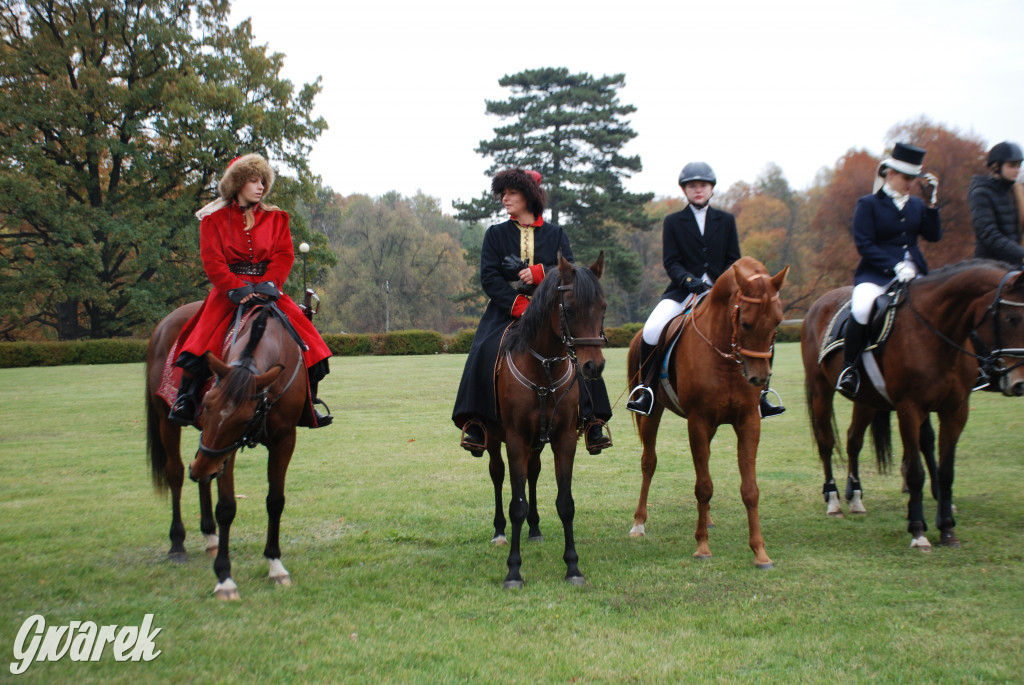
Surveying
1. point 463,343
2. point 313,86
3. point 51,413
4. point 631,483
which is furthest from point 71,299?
point 631,483

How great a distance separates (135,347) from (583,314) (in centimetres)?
3883

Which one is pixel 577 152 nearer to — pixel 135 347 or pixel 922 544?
pixel 135 347

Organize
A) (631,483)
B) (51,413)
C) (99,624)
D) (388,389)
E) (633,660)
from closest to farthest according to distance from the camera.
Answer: (633,660) → (99,624) → (631,483) → (51,413) → (388,389)

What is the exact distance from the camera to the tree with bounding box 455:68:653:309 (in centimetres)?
4562

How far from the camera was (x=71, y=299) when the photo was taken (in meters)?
39.2

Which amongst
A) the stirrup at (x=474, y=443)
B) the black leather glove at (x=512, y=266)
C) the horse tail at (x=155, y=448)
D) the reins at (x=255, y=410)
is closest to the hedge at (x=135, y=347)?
the black leather glove at (x=512, y=266)

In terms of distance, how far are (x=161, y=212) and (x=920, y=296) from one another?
40480 millimetres

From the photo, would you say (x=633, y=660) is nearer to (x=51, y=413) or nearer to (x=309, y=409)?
(x=309, y=409)

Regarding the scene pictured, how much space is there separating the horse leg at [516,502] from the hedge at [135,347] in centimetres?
2681

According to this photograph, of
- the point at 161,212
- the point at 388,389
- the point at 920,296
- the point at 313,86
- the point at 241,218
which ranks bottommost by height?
the point at 388,389

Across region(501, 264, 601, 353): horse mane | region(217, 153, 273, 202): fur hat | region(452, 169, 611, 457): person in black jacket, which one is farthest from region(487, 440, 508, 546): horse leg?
region(217, 153, 273, 202): fur hat

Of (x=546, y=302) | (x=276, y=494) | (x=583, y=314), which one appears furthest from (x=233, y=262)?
(x=583, y=314)

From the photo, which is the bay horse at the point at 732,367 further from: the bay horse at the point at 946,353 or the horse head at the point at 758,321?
the bay horse at the point at 946,353

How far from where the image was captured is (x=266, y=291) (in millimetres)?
5953
